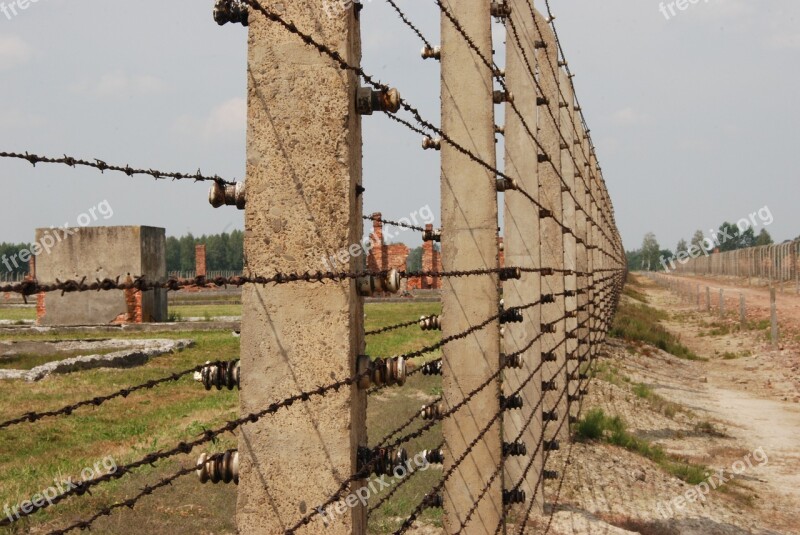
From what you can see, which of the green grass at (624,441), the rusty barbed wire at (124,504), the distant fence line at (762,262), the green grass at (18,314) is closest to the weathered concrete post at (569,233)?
the green grass at (624,441)

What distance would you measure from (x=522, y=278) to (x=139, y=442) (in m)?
4.46

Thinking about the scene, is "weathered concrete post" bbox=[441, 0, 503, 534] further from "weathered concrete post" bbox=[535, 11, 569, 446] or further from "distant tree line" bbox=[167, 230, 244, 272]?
"distant tree line" bbox=[167, 230, 244, 272]

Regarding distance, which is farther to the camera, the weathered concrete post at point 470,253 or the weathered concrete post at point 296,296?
the weathered concrete post at point 470,253

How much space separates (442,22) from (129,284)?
99.9 inches

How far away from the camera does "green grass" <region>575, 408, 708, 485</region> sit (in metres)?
6.86

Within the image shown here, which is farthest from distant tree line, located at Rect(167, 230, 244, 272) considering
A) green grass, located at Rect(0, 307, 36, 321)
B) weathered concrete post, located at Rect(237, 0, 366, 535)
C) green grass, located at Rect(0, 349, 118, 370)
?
weathered concrete post, located at Rect(237, 0, 366, 535)

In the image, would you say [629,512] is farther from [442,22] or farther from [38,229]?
[38,229]

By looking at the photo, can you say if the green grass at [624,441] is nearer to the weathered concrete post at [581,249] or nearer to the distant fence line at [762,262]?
the weathered concrete post at [581,249]

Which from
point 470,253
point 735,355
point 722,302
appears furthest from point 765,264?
point 470,253

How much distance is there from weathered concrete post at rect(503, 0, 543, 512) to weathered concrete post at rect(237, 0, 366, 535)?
3.21 metres

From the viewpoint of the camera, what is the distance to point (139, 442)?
7344mm

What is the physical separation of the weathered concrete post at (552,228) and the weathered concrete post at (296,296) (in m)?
4.09

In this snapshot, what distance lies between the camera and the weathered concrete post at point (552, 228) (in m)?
5.93

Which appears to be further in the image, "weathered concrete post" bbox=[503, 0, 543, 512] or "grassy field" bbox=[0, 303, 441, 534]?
"weathered concrete post" bbox=[503, 0, 543, 512]
